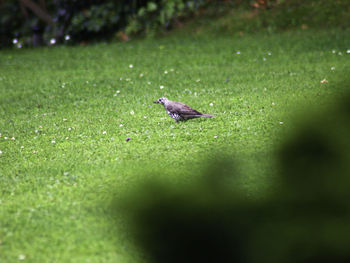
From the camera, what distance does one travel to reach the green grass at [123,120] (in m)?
3.84

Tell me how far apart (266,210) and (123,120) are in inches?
249

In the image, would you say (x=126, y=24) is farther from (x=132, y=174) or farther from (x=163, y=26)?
(x=132, y=174)

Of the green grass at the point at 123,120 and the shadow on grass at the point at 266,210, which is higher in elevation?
the shadow on grass at the point at 266,210

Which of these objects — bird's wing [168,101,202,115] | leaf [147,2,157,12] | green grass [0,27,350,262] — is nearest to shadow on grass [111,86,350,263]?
green grass [0,27,350,262]

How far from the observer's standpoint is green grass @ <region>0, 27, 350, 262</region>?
3.84 meters

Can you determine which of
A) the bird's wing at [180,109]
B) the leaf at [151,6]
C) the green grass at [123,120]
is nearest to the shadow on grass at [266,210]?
the green grass at [123,120]

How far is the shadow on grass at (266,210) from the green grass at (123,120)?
0.48ft

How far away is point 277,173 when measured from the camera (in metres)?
1.37

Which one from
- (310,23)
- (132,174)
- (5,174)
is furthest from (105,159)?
(310,23)

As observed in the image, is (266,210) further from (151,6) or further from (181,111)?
(151,6)

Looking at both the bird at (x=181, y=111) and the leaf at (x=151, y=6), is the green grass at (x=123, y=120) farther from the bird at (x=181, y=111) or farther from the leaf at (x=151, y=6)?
the leaf at (x=151, y=6)

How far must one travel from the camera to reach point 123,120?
7.57 meters

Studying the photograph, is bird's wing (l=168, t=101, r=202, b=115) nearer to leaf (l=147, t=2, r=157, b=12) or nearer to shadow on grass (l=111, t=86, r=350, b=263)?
shadow on grass (l=111, t=86, r=350, b=263)

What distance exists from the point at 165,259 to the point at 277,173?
1.41 feet
